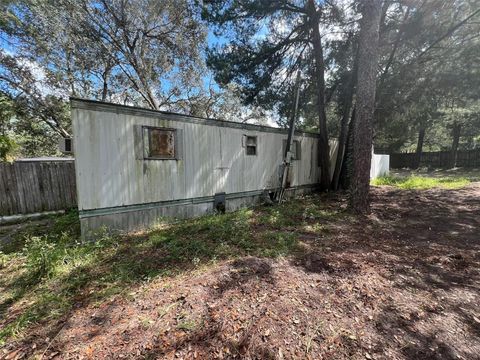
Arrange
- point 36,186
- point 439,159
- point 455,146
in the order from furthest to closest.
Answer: point 439,159 < point 455,146 < point 36,186

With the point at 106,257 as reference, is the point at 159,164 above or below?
above

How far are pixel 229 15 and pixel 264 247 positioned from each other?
23.6 ft

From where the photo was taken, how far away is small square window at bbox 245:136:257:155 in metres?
6.90

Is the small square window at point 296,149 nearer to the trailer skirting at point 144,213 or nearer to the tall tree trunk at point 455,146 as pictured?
the trailer skirting at point 144,213

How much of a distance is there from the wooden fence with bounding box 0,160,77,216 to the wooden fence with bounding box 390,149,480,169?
86.5 feet

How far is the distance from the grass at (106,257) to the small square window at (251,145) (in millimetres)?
2245

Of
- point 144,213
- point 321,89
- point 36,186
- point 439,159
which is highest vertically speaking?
point 321,89

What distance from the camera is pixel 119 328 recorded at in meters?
2.05

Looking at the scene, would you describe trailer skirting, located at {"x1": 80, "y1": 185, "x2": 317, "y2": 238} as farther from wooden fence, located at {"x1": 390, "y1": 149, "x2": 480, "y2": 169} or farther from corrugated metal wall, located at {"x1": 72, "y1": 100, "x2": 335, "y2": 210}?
wooden fence, located at {"x1": 390, "y1": 149, "x2": 480, "y2": 169}

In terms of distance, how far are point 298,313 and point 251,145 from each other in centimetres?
530

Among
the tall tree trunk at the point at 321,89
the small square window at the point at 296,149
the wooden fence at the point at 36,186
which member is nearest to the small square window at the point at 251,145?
the small square window at the point at 296,149

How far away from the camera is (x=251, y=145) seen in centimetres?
700

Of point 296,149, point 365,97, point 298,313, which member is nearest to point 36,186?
point 298,313

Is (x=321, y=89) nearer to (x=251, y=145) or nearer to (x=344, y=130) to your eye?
(x=344, y=130)
